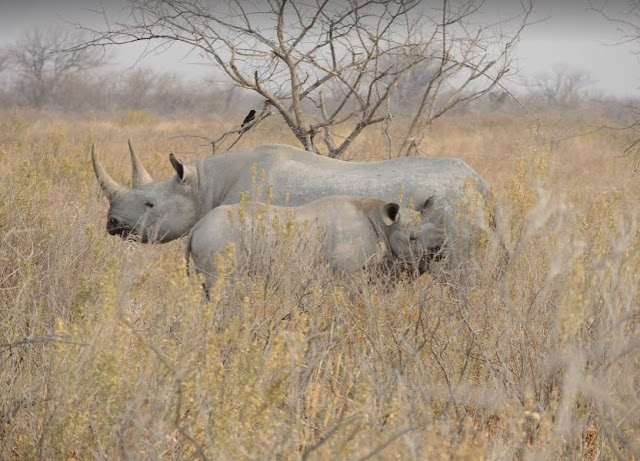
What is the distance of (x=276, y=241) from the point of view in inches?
177

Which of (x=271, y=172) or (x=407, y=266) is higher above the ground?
(x=271, y=172)

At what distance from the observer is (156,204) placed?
261 inches

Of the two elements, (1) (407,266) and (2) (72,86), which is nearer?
(1) (407,266)

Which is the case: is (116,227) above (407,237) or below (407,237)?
below

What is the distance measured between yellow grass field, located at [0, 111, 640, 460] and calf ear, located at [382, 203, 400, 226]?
1.52 feet

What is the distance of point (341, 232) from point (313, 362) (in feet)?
8.30

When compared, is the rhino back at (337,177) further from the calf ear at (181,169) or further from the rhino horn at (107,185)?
the rhino horn at (107,185)

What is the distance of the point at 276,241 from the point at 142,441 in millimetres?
2056

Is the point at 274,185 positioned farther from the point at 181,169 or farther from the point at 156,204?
the point at 156,204

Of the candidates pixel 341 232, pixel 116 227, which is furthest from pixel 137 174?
pixel 341 232

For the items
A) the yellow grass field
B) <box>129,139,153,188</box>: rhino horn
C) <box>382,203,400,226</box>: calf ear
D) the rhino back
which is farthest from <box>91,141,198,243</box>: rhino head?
<box>382,203,400,226</box>: calf ear

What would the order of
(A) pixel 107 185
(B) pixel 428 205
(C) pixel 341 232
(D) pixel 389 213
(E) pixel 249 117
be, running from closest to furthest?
(C) pixel 341 232 < (D) pixel 389 213 < (B) pixel 428 205 < (A) pixel 107 185 < (E) pixel 249 117

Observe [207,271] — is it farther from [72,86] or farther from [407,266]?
[72,86]

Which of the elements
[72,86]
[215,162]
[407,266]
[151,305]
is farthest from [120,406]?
[72,86]
